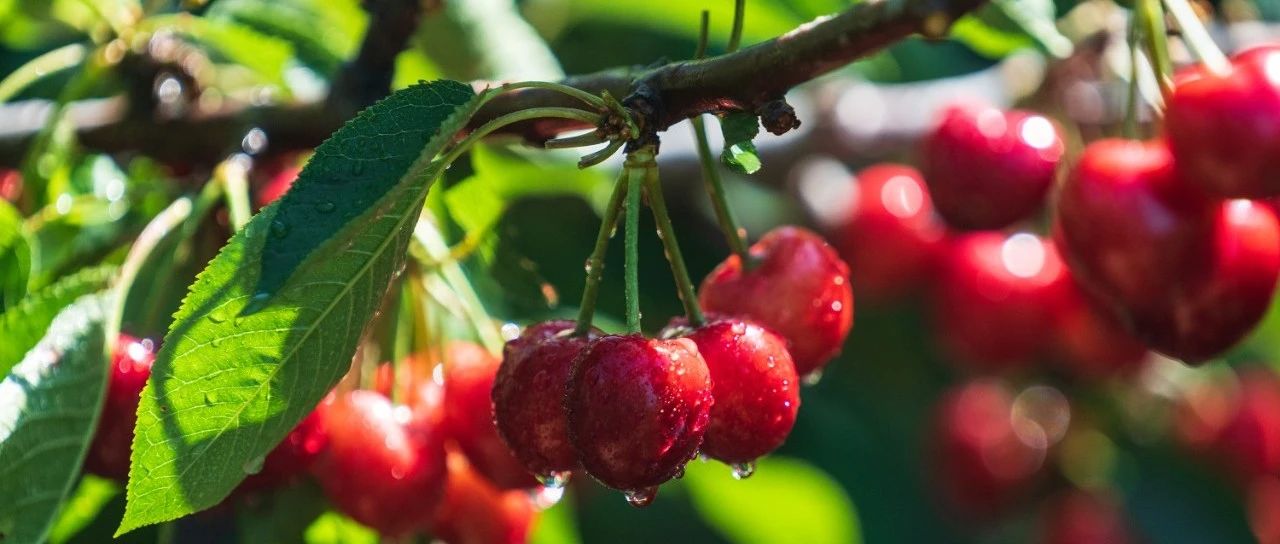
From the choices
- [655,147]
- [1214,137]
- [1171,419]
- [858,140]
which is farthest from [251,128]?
[1171,419]

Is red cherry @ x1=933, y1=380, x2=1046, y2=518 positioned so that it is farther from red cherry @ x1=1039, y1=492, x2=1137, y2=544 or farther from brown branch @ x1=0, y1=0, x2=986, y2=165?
brown branch @ x1=0, y1=0, x2=986, y2=165

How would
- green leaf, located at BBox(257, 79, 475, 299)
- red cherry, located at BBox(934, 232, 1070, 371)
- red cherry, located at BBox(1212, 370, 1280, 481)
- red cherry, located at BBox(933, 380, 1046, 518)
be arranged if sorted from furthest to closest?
1. red cherry, located at BBox(933, 380, 1046, 518)
2. red cherry, located at BBox(1212, 370, 1280, 481)
3. red cherry, located at BBox(934, 232, 1070, 371)
4. green leaf, located at BBox(257, 79, 475, 299)

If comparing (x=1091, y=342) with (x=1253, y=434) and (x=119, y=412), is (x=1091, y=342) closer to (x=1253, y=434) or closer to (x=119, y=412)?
(x=1253, y=434)

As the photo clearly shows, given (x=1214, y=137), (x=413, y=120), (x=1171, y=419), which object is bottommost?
(x=1171, y=419)

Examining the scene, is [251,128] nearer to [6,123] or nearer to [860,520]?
[6,123]

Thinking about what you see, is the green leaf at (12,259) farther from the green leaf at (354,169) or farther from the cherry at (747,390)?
the cherry at (747,390)

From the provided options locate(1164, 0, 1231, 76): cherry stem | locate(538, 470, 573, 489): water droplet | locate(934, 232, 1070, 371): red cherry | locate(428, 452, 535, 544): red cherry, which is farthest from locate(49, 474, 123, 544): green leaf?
locate(934, 232, 1070, 371): red cherry
